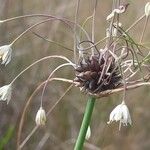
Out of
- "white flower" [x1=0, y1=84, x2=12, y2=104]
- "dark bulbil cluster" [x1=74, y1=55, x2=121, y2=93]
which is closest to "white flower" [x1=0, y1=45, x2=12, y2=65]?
"white flower" [x1=0, y1=84, x2=12, y2=104]

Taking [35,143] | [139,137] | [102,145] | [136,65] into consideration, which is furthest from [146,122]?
[136,65]

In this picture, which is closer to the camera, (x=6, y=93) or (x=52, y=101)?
(x=6, y=93)

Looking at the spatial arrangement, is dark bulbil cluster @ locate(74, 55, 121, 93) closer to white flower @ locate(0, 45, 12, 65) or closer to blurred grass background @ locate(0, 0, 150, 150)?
white flower @ locate(0, 45, 12, 65)

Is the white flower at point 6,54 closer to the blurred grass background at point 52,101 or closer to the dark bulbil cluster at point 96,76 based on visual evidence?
the dark bulbil cluster at point 96,76

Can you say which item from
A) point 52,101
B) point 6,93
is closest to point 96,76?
point 6,93

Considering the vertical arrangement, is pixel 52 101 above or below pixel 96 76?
above

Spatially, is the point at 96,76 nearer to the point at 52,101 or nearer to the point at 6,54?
the point at 6,54
